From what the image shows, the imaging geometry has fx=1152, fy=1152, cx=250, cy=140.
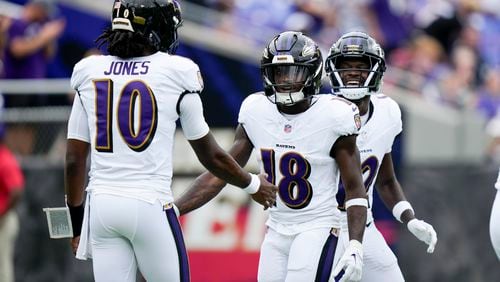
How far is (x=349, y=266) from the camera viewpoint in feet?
18.6

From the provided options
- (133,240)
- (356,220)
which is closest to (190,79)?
(133,240)

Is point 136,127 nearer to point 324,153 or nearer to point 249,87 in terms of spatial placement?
point 324,153

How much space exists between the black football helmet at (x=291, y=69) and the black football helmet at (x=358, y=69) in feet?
1.17

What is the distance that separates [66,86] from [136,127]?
5.30m

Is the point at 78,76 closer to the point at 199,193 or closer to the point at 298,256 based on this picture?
the point at 199,193

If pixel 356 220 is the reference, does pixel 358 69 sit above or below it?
above

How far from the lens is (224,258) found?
36.0 feet

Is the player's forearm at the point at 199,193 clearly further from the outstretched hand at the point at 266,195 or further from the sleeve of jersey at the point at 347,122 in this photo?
the sleeve of jersey at the point at 347,122

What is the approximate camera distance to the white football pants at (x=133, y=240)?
218 inches

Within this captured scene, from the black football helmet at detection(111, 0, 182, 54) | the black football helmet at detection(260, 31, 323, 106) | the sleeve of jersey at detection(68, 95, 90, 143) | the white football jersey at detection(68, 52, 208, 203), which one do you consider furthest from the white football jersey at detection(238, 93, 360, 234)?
the sleeve of jersey at detection(68, 95, 90, 143)

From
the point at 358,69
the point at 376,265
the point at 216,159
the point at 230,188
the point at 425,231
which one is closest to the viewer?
the point at 216,159

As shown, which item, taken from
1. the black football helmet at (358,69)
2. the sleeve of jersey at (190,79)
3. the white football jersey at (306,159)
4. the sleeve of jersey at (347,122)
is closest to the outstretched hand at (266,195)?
the white football jersey at (306,159)

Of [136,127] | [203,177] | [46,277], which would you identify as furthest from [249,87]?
[136,127]

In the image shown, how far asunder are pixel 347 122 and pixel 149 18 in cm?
113
